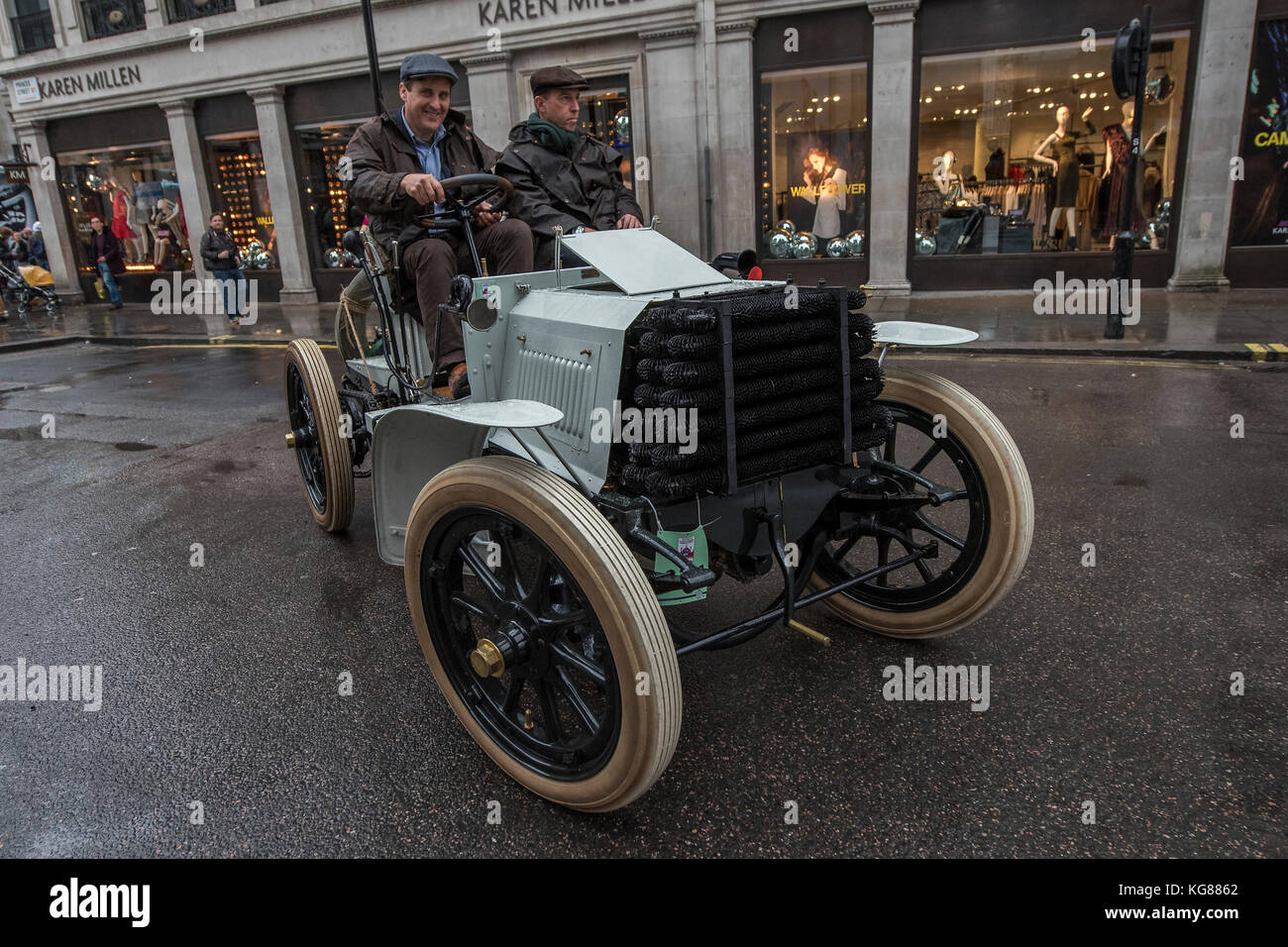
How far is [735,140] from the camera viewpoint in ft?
42.7

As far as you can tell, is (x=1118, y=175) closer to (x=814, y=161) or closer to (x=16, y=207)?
(x=814, y=161)

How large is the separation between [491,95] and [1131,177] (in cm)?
998

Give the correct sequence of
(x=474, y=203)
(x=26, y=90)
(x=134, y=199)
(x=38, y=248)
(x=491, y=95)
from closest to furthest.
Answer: (x=474, y=203) → (x=491, y=95) → (x=26, y=90) → (x=134, y=199) → (x=38, y=248)

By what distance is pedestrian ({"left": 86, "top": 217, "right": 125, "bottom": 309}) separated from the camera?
18562 millimetres

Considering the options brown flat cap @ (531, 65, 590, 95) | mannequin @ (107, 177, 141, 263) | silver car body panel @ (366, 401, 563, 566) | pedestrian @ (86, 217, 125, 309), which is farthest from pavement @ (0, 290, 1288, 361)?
silver car body panel @ (366, 401, 563, 566)

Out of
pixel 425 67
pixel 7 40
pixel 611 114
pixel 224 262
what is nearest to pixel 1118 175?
pixel 611 114

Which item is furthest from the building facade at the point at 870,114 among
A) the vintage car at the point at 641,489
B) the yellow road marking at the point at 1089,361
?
the vintage car at the point at 641,489

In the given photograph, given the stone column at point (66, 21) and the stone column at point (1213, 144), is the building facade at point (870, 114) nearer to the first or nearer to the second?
the stone column at point (1213, 144)

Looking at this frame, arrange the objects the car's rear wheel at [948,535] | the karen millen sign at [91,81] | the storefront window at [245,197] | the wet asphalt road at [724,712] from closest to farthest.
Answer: the wet asphalt road at [724,712] → the car's rear wheel at [948,535] → the storefront window at [245,197] → the karen millen sign at [91,81]

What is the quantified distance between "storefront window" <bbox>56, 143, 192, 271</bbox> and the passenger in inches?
658

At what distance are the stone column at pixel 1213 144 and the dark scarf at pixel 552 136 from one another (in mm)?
10567

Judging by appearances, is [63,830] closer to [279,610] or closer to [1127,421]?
[279,610]

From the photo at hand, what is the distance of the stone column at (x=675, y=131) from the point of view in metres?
12.9
